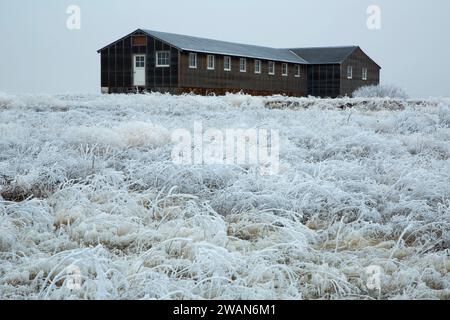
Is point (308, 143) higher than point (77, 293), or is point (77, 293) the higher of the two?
point (308, 143)

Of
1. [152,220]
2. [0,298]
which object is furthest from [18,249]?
[152,220]

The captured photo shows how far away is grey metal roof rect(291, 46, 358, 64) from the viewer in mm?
38062

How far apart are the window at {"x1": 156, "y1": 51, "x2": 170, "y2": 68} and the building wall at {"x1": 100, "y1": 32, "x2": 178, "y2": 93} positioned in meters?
0.17

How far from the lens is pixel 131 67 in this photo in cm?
3061

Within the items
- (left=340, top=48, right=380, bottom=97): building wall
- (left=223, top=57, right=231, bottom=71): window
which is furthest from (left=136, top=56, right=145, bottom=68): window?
(left=340, top=48, right=380, bottom=97): building wall

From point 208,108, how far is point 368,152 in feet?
24.2

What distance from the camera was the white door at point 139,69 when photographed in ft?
99.7

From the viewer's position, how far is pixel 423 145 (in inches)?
347

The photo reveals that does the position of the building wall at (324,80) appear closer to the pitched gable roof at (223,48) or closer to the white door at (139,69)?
the pitched gable roof at (223,48)

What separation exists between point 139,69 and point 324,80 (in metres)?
14.7

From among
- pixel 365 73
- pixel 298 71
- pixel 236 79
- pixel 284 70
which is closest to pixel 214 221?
pixel 236 79

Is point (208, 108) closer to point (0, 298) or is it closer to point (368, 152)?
point (368, 152)

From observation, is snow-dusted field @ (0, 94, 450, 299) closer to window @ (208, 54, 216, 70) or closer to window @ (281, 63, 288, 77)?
window @ (208, 54, 216, 70)
